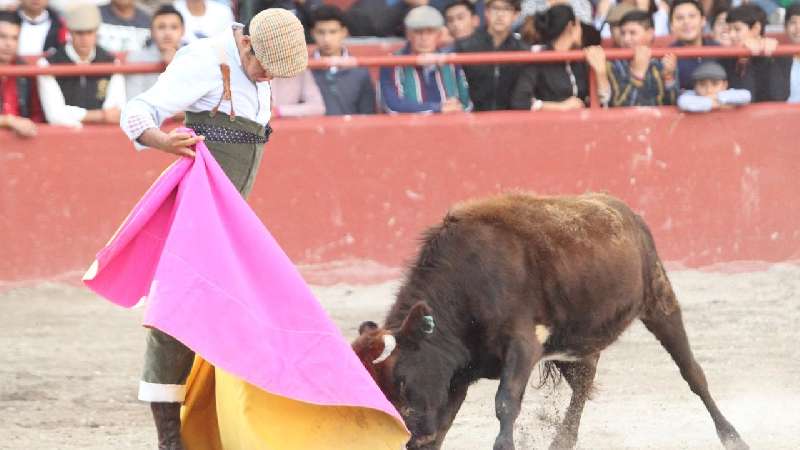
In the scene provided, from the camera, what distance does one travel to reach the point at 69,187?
9.08m

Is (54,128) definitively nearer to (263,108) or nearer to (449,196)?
(449,196)

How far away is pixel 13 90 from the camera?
8906mm

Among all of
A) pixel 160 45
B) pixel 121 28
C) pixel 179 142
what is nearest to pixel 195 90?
pixel 179 142

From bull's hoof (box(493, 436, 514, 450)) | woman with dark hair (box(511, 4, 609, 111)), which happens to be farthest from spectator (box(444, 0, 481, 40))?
bull's hoof (box(493, 436, 514, 450))

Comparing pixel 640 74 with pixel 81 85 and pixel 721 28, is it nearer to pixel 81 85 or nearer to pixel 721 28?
pixel 721 28

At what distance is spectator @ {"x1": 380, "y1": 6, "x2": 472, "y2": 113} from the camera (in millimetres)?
9500

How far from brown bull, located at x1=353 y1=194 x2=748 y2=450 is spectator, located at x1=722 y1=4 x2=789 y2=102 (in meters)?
3.71

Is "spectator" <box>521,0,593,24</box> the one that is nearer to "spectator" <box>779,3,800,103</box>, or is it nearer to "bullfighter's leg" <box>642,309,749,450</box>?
"spectator" <box>779,3,800,103</box>

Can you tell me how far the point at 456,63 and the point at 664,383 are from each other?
252 cm

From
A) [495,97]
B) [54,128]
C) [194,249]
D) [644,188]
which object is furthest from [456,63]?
[194,249]

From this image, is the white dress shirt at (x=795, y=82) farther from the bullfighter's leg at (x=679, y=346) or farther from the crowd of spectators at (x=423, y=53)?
the bullfighter's leg at (x=679, y=346)

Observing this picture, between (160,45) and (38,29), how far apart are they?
862mm

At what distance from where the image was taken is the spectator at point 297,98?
9383 mm

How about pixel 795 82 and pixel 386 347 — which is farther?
pixel 795 82
